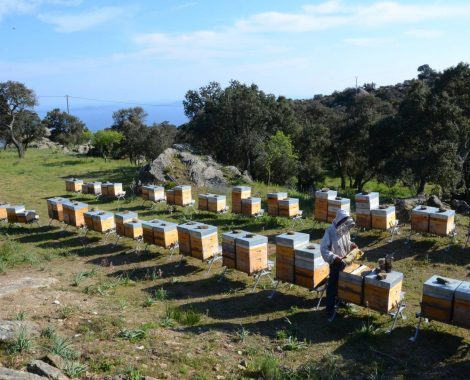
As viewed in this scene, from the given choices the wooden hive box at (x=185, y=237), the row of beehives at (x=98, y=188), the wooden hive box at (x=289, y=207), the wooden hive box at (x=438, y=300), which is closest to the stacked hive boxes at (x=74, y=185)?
the row of beehives at (x=98, y=188)

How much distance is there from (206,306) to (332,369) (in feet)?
14.5

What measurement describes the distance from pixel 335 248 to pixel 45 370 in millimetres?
6628

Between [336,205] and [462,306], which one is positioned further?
[336,205]

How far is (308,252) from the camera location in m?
11.0

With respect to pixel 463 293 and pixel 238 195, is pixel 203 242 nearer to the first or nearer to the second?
pixel 238 195

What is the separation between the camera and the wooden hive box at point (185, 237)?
47.1 ft

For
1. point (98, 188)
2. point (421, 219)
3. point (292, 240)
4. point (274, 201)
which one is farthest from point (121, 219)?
point (421, 219)

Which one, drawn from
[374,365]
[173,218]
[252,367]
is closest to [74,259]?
[173,218]

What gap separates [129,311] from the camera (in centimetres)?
1088

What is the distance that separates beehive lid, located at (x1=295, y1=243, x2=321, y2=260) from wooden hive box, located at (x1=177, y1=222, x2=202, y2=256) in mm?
4264

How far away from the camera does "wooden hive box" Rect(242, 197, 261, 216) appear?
20.0 metres

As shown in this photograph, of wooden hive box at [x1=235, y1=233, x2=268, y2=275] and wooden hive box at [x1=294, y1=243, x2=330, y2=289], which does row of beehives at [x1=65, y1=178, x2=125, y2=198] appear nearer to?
wooden hive box at [x1=235, y1=233, x2=268, y2=275]

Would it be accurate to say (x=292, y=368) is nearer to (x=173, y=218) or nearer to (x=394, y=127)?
(x=173, y=218)

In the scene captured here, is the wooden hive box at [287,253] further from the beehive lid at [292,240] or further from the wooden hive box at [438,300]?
the wooden hive box at [438,300]
